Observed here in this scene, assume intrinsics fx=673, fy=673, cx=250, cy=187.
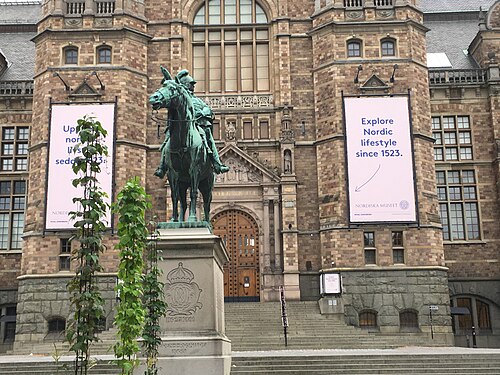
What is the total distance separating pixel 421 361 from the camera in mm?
18625

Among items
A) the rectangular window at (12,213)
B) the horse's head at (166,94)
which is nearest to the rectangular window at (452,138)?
the rectangular window at (12,213)

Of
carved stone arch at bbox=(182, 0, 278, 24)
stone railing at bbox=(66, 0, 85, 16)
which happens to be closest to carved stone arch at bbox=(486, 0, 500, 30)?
carved stone arch at bbox=(182, 0, 278, 24)

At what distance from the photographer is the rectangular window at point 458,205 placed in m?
33.1

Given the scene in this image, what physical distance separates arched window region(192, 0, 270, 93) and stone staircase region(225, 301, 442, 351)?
11.2m

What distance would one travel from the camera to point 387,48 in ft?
106

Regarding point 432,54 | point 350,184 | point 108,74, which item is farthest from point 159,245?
point 432,54

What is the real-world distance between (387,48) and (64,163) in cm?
1612

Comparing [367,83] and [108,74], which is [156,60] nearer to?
[108,74]

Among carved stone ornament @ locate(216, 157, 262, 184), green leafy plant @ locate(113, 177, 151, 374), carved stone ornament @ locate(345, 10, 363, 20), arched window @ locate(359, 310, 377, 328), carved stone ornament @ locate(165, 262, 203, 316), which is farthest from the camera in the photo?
carved stone ornament @ locate(345, 10, 363, 20)

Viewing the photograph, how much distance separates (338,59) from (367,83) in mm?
1808

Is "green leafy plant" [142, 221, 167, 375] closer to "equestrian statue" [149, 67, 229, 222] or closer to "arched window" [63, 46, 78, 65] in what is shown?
"equestrian statue" [149, 67, 229, 222]

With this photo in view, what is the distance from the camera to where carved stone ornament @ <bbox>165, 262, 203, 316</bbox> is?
13000 mm

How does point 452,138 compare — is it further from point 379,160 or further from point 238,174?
point 238,174

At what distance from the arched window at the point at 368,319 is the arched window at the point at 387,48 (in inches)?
482
